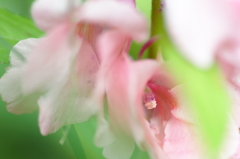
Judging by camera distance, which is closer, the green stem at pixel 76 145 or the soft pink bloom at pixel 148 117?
the soft pink bloom at pixel 148 117

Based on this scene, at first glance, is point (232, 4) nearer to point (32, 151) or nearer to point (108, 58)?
point (108, 58)

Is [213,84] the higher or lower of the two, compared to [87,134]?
higher

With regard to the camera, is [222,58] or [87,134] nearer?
[222,58]

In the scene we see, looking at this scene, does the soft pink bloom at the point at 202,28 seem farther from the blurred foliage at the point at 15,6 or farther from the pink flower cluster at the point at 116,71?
the blurred foliage at the point at 15,6


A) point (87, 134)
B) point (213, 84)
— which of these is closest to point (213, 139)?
point (213, 84)

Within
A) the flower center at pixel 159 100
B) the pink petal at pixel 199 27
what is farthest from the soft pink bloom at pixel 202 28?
the flower center at pixel 159 100

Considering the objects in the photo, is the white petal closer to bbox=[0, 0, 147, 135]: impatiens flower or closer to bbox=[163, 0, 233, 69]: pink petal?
bbox=[0, 0, 147, 135]: impatiens flower

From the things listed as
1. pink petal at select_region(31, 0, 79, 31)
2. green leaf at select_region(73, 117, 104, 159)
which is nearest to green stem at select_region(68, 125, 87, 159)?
green leaf at select_region(73, 117, 104, 159)
